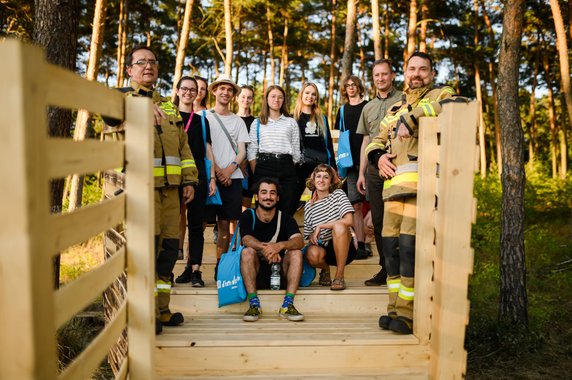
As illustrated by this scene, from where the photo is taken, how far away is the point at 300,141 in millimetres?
5602

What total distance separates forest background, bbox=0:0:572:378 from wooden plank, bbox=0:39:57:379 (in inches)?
168

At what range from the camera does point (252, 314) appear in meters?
4.00

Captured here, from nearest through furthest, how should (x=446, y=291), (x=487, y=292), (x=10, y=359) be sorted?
(x=10, y=359) < (x=446, y=291) < (x=487, y=292)

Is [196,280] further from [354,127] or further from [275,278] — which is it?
[354,127]

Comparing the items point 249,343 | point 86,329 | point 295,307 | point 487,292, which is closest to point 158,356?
point 249,343

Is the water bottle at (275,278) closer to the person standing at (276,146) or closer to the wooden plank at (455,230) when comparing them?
the person standing at (276,146)

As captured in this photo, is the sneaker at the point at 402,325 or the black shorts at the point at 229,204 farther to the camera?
the black shorts at the point at 229,204

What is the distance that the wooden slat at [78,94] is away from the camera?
5.09ft

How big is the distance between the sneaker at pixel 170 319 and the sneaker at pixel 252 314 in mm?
514

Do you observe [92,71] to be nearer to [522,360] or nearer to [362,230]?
[362,230]

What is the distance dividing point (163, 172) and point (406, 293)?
2.04m

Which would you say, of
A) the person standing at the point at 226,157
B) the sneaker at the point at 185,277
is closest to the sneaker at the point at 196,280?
the sneaker at the point at 185,277

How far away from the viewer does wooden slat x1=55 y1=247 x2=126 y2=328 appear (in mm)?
1600

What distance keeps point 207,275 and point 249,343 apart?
2.02 meters
